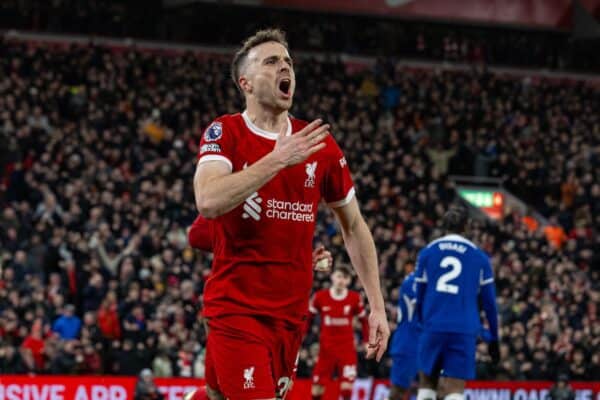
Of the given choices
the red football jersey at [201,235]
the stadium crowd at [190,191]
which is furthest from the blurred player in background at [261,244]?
the stadium crowd at [190,191]

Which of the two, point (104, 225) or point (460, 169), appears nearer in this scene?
point (104, 225)

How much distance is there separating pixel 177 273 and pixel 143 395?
433 cm

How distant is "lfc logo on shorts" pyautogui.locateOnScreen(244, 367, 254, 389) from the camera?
6.07 meters

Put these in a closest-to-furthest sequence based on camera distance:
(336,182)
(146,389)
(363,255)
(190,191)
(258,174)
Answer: (258,174)
(336,182)
(363,255)
(146,389)
(190,191)

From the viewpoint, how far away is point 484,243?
23.9 meters

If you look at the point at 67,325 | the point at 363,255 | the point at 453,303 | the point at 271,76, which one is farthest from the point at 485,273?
the point at 67,325

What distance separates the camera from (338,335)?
1557cm

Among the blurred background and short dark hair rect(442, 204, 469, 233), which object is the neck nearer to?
short dark hair rect(442, 204, 469, 233)

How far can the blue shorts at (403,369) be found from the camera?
1362 cm

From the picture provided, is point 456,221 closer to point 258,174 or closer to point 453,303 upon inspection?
point 453,303

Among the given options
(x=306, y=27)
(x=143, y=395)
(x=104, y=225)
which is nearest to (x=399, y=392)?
(x=143, y=395)

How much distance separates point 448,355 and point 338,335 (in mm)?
4513

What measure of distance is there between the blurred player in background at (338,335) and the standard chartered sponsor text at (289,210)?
935 centimetres

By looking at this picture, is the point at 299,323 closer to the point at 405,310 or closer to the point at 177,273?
the point at 405,310
